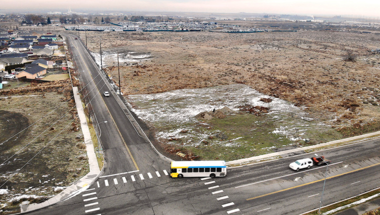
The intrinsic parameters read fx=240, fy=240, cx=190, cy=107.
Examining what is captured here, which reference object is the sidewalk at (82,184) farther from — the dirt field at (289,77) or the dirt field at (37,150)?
the dirt field at (289,77)

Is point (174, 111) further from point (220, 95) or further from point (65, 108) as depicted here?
point (65, 108)

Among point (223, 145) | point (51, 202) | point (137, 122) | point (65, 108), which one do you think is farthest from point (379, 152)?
point (65, 108)

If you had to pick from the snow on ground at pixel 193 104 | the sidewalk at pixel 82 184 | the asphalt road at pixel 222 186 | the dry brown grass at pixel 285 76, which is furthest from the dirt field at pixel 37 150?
the dry brown grass at pixel 285 76

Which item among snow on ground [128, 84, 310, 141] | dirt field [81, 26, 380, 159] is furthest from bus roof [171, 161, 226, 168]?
dirt field [81, 26, 380, 159]

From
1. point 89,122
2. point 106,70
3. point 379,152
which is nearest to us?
point 379,152

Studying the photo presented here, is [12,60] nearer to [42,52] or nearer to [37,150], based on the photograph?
[42,52]

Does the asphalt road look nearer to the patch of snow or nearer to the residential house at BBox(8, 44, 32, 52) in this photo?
the patch of snow
